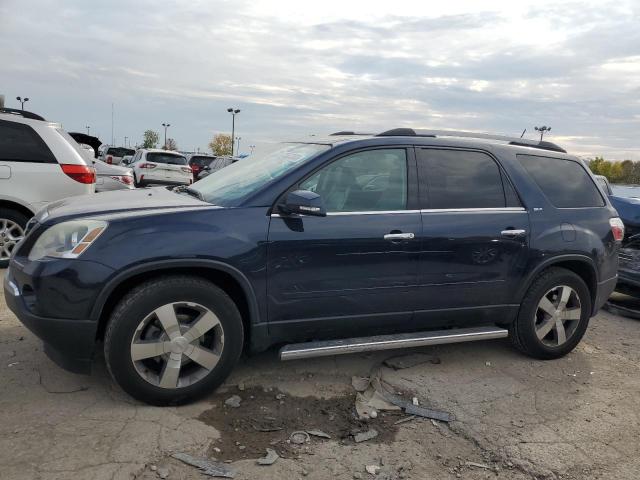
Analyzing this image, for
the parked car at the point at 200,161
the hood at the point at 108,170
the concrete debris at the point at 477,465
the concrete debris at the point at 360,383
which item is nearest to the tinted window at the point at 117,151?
the parked car at the point at 200,161

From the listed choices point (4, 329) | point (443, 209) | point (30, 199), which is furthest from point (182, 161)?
point (443, 209)

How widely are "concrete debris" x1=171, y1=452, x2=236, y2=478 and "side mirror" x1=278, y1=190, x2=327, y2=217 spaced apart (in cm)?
150

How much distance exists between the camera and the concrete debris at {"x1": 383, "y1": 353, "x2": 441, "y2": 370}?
4.05 meters

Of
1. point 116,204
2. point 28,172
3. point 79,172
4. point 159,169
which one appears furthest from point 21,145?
point 159,169

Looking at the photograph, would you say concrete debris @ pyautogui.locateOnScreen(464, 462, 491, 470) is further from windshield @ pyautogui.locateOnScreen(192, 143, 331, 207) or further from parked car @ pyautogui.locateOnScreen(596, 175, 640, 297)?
parked car @ pyautogui.locateOnScreen(596, 175, 640, 297)

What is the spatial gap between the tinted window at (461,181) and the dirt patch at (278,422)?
1549 millimetres

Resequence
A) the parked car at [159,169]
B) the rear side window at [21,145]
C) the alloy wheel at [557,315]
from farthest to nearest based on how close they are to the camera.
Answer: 1. the parked car at [159,169]
2. the rear side window at [21,145]
3. the alloy wheel at [557,315]

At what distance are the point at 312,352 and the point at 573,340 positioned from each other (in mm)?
2363

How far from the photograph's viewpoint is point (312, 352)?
3.44 m

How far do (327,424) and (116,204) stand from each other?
1.94 metres

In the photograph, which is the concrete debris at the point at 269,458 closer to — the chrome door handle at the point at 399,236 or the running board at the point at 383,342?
the running board at the point at 383,342

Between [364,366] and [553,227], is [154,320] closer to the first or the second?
[364,366]

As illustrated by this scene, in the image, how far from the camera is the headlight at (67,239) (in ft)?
9.89

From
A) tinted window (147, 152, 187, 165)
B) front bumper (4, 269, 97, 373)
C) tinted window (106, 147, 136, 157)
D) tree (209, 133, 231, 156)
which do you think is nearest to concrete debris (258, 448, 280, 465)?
front bumper (4, 269, 97, 373)
